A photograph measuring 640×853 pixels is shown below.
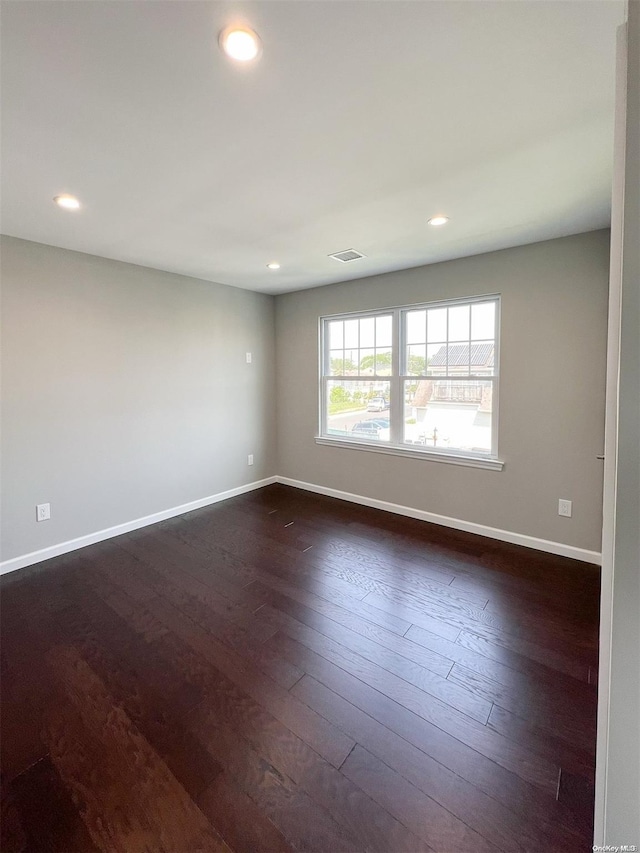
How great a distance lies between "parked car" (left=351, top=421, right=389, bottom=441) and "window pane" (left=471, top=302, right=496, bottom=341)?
1289 millimetres

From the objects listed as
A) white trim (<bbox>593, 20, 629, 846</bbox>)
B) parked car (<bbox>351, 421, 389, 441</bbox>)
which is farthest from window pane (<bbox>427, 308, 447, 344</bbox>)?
white trim (<bbox>593, 20, 629, 846</bbox>)

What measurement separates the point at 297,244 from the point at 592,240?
85.5 inches

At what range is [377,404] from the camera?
13.1ft

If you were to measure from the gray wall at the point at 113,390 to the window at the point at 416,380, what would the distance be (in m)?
1.10

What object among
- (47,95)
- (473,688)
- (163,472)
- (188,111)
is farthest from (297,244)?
(473,688)

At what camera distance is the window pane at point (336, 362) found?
430 centimetres

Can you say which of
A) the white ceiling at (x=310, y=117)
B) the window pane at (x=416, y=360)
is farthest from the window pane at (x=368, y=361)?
the white ceiling at (x=310, y=117)

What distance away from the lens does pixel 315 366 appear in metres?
4.41

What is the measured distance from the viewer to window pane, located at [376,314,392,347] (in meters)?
3.85

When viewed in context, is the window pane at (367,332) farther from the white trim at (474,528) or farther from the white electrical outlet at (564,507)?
the white electrical outlet at (564,507)

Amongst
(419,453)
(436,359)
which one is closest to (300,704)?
(419,453)

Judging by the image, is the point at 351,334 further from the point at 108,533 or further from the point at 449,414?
the point at 108,533

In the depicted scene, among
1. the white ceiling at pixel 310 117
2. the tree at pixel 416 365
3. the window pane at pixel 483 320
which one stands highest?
the white ceiling at pixel 310 117

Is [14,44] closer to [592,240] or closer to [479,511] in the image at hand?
[592,240]
